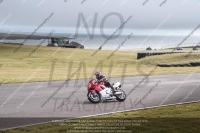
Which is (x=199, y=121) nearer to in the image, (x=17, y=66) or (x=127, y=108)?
(x=127, y=108)

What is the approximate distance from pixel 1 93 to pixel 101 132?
10.6 meters

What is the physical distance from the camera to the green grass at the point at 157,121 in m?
11.3

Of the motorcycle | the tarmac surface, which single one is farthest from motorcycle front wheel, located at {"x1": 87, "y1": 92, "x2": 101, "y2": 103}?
the tarmac surface

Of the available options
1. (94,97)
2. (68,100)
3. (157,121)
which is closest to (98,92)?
(94,97)

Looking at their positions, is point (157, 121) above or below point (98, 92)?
below

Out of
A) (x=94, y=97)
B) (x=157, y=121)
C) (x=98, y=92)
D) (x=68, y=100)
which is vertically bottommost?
(x=157, y=121)

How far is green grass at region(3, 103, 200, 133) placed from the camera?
11.3m

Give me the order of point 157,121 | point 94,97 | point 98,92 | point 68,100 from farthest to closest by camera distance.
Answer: point 68,100, point 94,97, point 98,92, point 157,121

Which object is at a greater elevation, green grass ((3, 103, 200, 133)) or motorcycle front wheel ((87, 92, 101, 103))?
motorcycle front wheel ((87, 92, 101, 103))

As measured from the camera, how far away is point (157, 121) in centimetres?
1248

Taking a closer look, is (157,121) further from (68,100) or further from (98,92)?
(68,100)

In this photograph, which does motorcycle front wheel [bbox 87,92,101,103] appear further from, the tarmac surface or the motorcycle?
the tarmac surface

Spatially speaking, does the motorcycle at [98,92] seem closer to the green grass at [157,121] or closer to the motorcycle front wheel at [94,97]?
the motorcycle front wheel at [94,97]

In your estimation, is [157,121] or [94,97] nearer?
[157,121]
